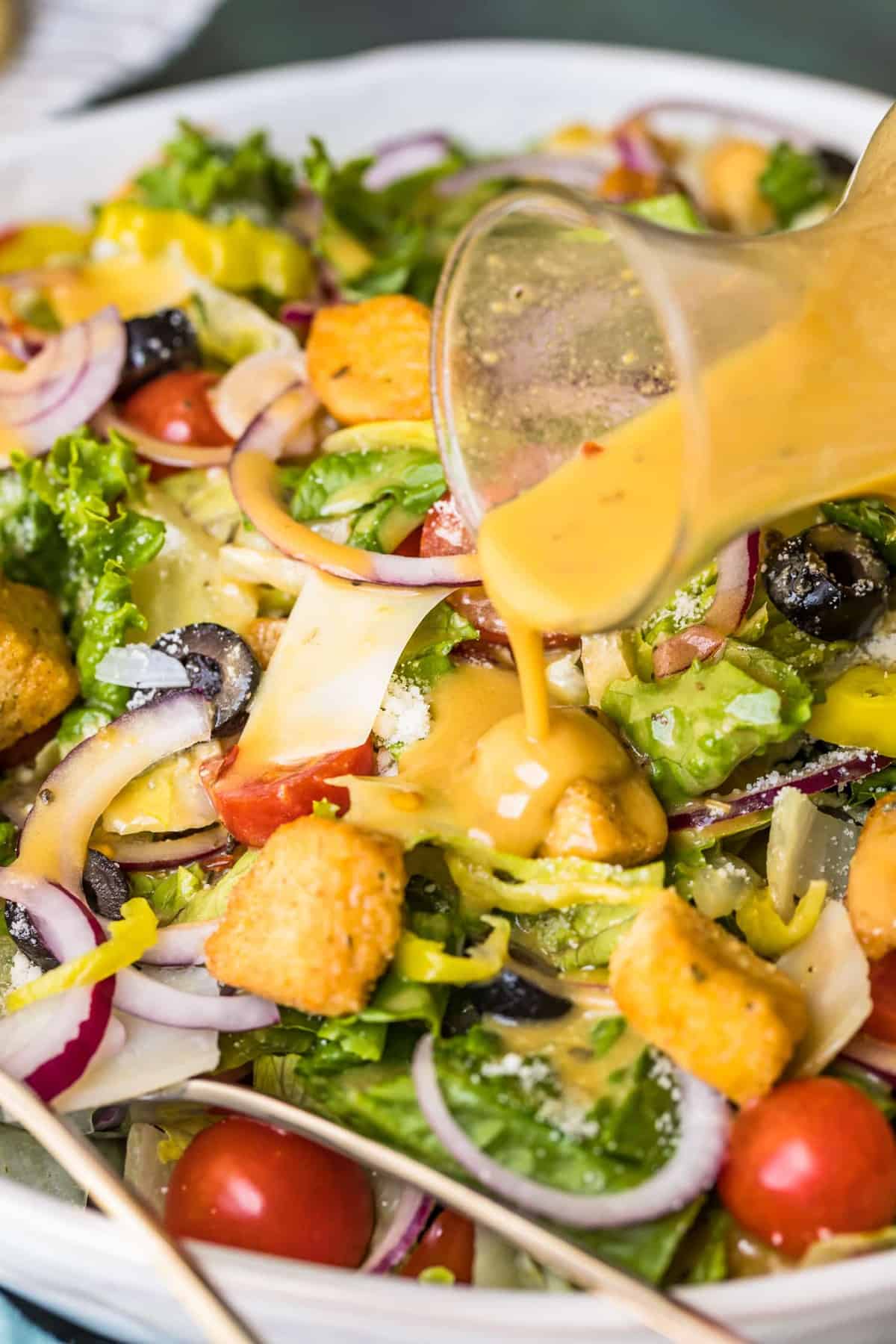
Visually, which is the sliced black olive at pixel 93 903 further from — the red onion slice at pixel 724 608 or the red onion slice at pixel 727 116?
the red onion slice at pixel 727 116

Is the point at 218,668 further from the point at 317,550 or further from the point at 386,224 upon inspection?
the point at 386,224

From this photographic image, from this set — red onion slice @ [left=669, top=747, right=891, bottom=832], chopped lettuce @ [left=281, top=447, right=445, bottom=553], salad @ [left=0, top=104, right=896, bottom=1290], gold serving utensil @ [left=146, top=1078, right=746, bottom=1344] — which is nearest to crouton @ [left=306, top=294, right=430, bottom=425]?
salad @ [left=0, top=104, right=896, bottom=1290]

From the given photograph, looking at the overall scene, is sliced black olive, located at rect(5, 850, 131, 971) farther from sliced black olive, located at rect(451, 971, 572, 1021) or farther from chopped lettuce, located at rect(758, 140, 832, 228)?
chopped lettuce, located at rect(758, 140, 832, 228)

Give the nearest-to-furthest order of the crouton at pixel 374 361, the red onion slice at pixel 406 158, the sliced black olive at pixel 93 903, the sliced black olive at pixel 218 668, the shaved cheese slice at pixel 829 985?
the shaved cheese slice at pixel 829 985, the sliced black olive at pixel 93 903, the sliced black olive at pixel 218 668, the crouton at pixel 374 361, the red onion slice at pixel 406 158

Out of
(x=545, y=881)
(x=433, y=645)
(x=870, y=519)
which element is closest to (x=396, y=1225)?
(x=545, y=881)

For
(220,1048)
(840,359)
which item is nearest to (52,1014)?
(220,1048)

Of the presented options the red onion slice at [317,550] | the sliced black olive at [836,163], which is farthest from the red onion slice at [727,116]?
the red onion slice at [317,550]
